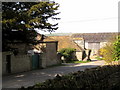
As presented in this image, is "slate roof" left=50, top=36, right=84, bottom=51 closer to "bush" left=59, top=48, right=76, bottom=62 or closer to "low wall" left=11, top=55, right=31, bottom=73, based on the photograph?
"bush" left=59, top=48, right=76, bottom=62

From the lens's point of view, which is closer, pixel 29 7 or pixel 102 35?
pixel 29 7

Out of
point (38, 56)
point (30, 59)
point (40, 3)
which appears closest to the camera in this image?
point (40, 3)

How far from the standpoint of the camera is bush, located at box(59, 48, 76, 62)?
34.7 metres

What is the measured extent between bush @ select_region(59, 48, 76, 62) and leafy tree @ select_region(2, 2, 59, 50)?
60.3 ft

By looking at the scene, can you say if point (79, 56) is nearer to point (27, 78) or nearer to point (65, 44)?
point (65, 44)

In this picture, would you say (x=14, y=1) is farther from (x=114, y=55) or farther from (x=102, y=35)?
(x=102, y=35)

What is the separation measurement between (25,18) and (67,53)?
2274 cm

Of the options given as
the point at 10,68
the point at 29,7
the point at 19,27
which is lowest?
the point at 10,68

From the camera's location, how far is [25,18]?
12.8 metres

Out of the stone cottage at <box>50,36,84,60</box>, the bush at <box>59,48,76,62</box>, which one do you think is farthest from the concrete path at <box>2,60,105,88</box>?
the stone cottage at <box>50,36,84,60</box>

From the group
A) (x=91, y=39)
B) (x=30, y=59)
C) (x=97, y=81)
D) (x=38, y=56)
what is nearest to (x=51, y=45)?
(x=38, y=56)

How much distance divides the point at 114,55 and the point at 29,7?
8.87 m

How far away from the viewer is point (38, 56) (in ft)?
72.6

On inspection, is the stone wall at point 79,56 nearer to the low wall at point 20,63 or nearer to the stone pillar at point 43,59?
the stone pillar at point 43,59
